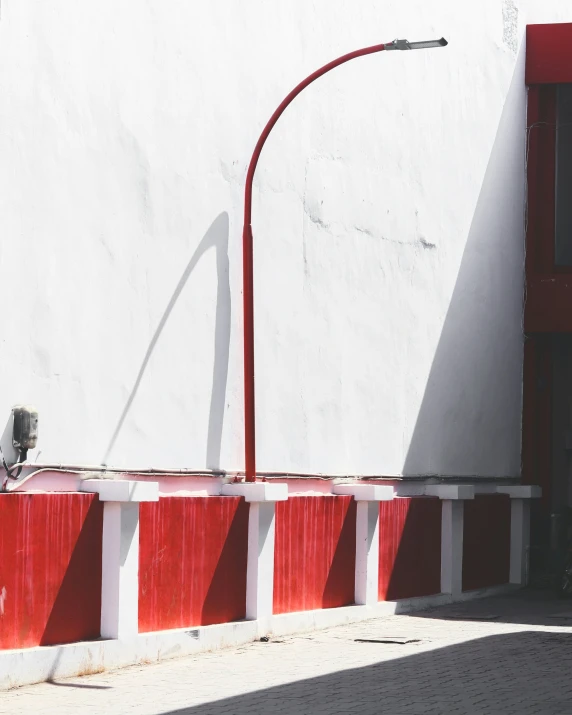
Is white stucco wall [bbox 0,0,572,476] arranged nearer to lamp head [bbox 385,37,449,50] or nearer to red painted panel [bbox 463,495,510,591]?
red painted panel [bbox 463,495,510,591]

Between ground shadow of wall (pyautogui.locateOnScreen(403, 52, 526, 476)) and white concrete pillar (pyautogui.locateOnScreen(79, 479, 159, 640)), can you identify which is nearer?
white concrete pillar (pyautogui.locateOnScreen(79, 479, 159, 640))

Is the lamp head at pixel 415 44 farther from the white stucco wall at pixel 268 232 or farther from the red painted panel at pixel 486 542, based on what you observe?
the red painted panel at pixel 486 542

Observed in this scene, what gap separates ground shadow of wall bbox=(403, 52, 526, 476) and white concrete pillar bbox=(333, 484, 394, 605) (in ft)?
4.95

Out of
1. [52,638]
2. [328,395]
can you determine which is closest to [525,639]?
[328,395]

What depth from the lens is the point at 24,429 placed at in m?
10.1

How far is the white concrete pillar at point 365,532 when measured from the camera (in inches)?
589

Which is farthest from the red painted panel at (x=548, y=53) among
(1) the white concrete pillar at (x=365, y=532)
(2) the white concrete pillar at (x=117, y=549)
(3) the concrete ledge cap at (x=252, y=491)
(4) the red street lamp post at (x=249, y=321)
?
(2) the white concrete pillar at (x=117, y=549)

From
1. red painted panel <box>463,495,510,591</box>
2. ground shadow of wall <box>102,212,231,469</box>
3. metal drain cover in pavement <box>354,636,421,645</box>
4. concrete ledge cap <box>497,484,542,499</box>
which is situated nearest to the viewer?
ground shadow of wall <box>102,212,231,469</box>

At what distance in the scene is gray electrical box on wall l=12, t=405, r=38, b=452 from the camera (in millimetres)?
10133

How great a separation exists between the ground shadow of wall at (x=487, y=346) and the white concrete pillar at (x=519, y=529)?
0.39m

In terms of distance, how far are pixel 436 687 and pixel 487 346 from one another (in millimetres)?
9239

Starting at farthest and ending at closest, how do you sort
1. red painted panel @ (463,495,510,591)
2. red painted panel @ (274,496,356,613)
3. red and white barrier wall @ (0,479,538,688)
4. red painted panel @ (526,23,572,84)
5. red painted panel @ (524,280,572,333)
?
red painted panel @ (526,23,572,84), red painted panel @ (524,280,572,333), red painted panel @ (463,495,510,591), red painted panel @ (274,496,356,613), red and white barrier wall @ (0,479,538,688)

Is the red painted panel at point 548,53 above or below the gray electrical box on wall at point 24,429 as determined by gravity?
above

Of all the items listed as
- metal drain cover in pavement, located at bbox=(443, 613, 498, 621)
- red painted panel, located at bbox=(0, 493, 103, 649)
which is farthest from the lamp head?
metal drain cover in pavement, located at bbox=(443, 613, 498, 621)
